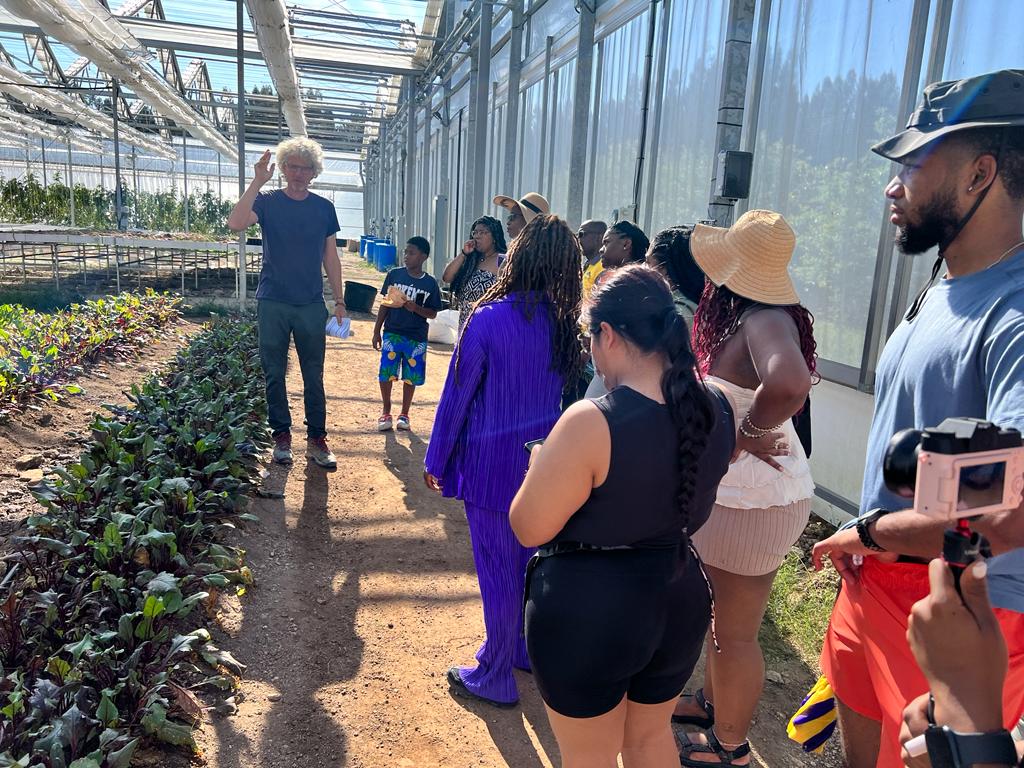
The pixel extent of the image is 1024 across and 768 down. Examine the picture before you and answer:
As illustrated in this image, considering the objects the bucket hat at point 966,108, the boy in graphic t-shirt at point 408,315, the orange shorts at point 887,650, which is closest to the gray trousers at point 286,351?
the boy in graphic t-shirt at point 408,315

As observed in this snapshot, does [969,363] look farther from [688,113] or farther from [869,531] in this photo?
[688,113]

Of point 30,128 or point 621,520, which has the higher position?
point 30,128

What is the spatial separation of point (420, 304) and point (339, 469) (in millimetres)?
1422

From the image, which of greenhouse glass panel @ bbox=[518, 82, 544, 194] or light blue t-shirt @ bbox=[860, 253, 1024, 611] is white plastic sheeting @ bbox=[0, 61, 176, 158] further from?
light blue t-shirt @ bbox=[860, 253, 1024, 611]

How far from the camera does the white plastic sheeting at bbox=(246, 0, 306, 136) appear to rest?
9.34 meters

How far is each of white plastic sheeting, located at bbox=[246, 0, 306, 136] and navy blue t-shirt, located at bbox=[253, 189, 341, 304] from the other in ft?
17.8

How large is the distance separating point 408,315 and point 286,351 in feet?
3.53

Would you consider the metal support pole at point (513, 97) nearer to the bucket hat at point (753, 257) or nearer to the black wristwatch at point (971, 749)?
the bucket hat at point (753, 257)

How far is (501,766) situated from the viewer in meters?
2.60

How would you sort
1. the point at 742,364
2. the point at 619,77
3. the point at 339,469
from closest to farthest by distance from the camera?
the point at 742,364 < the point at 339,469 < the point at 619,77

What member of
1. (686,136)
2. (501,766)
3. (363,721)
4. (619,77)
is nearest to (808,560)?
(501,766)

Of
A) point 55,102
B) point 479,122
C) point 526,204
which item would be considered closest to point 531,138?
point 479,122

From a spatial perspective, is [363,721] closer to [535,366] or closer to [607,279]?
[535,366]

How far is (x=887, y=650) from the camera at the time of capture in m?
1.64
